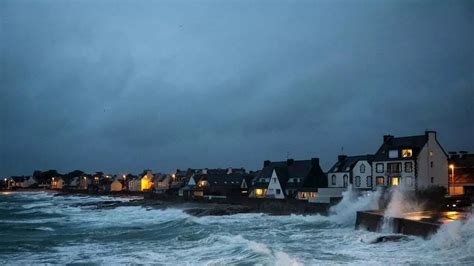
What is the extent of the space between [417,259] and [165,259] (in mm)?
10185

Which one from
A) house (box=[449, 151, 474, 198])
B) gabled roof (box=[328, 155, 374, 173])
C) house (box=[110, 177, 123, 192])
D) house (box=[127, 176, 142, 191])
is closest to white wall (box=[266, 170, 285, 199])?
gabled roof (box=[328, 155, 374, 173])

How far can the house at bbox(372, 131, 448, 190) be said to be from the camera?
129 feet

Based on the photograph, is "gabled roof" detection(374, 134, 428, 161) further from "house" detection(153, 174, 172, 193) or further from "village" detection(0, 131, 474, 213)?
"house" detection(153, 174, 172, 193)

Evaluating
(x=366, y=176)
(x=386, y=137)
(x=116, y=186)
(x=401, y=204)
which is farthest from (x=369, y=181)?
(x=116, y=186)

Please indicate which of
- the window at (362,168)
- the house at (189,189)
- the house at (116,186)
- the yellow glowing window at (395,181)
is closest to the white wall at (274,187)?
the window at (362,168)

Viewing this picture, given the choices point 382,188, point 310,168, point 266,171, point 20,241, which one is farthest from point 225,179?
point 20,241

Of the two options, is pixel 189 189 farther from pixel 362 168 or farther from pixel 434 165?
pixel 434 165

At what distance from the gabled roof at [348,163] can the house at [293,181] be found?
6.54ft

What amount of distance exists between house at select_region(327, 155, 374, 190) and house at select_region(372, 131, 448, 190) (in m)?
2.26

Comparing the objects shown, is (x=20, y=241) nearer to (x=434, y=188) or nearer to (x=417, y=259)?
(x=417, y=259)

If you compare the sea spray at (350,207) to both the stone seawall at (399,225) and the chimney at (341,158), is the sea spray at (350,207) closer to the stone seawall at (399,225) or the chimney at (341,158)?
the stone seawall at (399,225)

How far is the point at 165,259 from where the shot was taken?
66.1 feet

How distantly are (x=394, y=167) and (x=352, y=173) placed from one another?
5900mm

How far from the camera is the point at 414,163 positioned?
39.3 meters
